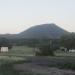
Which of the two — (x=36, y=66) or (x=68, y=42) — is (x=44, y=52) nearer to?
(x=36, y=66)

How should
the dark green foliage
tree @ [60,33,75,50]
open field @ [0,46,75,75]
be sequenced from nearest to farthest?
1. open field @ [0,46,75,75]
2. the dark green foliage
3. tree @ [60,33,75,50]

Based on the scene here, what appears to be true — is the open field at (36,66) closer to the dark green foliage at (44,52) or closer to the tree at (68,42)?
the dark green foliage at (44,52)

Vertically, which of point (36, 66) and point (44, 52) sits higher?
point (44, 52)

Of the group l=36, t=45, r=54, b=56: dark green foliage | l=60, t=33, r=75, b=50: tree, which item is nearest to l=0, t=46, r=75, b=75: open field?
l=36, t=45, r=54, b=56: dark green foliage

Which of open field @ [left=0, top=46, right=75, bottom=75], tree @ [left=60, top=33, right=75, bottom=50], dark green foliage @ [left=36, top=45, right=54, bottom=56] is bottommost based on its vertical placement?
open field @ [left=0, top=46, right=75, bottom=75]

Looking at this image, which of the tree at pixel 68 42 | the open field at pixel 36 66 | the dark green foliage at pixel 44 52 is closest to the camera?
the open field at pixel 36 66

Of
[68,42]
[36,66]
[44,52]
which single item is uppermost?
[68,42]

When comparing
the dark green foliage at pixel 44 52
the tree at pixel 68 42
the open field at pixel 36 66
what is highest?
the tree at pixel 68 42

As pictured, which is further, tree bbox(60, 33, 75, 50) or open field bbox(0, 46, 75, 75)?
tree bbox(60, 33, 75, 50)

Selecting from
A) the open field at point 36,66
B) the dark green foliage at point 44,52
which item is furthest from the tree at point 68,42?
the open field at point 36,66

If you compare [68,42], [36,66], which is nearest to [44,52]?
[36,66]

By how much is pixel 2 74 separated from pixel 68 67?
959 centimetres

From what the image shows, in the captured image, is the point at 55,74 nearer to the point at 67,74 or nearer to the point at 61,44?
the point at 67,74

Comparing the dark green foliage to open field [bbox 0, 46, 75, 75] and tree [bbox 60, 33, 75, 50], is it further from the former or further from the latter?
tree [bbox 60, 33, 75, 50]
